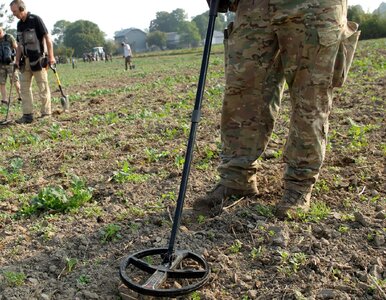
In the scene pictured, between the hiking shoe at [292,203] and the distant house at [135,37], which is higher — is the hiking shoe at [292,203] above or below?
above

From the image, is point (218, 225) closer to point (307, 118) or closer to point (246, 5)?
point (307, 118)

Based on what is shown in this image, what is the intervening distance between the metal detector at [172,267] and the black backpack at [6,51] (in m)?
9.13

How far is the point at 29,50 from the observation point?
7.81 meters

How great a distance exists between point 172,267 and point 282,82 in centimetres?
173

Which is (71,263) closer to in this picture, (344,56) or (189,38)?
(344,56)

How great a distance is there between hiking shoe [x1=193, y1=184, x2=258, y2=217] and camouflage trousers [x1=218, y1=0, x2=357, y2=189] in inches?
2.1

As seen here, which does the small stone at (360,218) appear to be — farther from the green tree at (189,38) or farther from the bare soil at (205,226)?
the green tree at (189,38)

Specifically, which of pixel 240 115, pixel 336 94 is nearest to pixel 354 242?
pixel 240 115

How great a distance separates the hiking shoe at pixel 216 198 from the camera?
11.0ft

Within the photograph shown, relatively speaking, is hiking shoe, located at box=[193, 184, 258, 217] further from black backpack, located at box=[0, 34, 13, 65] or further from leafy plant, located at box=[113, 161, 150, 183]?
black backpack, located at box=[0, 34, 13, 65]

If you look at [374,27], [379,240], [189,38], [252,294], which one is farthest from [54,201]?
[189,38]

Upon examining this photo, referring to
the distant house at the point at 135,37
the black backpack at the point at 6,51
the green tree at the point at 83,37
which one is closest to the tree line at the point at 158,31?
the green tree at the point at 83,37

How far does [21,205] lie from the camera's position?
3.80m

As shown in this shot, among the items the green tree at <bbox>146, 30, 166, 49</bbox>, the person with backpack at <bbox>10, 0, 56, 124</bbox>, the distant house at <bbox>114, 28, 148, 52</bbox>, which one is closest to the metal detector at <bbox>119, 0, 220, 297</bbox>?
the person with backpack at <bbox>10, 0, 56, 124</bbox>
